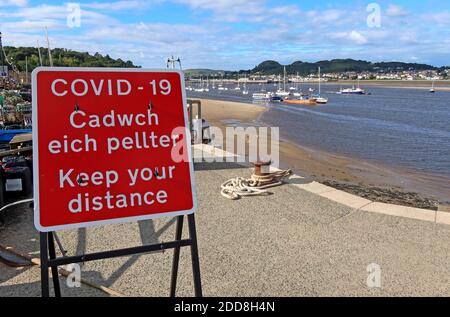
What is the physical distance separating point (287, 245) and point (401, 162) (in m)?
18.5

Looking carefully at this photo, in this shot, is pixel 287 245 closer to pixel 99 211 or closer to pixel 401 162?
pixel 99 211

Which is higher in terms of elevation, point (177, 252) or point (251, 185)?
point (177, 252)

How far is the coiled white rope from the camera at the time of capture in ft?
25.8

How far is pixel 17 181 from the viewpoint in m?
7.29

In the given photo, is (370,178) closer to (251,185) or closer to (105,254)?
(251,185)

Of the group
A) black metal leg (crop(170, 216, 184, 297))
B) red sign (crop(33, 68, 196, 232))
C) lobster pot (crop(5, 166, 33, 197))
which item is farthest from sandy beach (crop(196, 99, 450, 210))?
red sign (crop(33, 68, 196, 232))

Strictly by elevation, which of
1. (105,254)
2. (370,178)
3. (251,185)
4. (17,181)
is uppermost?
(105,254)

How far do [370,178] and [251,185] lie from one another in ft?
33.8

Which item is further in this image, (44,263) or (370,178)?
(370,178)

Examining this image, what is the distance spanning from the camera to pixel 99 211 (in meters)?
2.91

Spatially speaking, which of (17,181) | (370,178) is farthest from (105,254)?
(370,178)

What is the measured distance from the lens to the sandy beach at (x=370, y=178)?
13.2 meters

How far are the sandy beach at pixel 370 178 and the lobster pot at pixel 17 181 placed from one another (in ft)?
29.1

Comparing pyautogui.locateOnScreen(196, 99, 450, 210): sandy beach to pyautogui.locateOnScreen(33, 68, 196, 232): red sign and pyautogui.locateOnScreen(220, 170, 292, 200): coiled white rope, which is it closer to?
pyautogui.locateOnScreen(220, 170, 292, 200): coiled white rope
